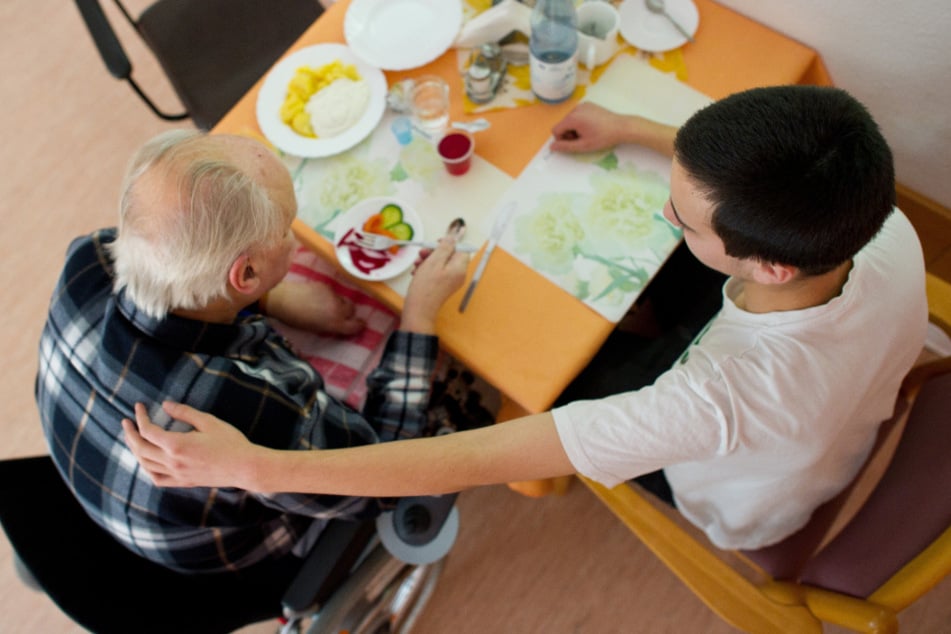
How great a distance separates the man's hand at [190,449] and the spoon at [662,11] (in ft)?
3.68

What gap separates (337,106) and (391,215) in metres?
0.28

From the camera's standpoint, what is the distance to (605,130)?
1255 millimetres

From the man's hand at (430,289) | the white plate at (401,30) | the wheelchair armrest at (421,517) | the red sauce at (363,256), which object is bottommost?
the wheelchair armrest at (421,517)

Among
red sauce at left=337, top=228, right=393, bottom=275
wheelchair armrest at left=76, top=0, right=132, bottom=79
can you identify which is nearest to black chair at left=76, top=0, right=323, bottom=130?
wheelchair armrest at left=76, top=0, right=132, bottom=79

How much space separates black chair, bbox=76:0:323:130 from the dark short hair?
4.47 ft

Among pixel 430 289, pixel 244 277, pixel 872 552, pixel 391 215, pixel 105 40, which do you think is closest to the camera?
pixel 872 552

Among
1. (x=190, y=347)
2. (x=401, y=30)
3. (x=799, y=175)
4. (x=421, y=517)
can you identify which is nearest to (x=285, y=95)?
(x=401, y=30)

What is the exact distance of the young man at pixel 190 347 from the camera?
99 centimetres

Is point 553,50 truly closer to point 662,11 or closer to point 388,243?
point 662,11

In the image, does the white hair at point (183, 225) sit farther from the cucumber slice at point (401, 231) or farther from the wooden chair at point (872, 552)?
the wooden chair at point (872, 552)

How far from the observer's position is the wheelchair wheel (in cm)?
118

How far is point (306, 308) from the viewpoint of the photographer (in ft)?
4.38

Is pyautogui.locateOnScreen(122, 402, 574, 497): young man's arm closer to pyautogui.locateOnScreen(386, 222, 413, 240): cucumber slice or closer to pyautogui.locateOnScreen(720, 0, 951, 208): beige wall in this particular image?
pyautogui.locateOnScreen(386, 222, 413, 240): cucumber slice

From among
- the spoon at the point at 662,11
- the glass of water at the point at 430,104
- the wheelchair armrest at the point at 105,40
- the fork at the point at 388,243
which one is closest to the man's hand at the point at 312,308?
the fork at the point at 388,243
